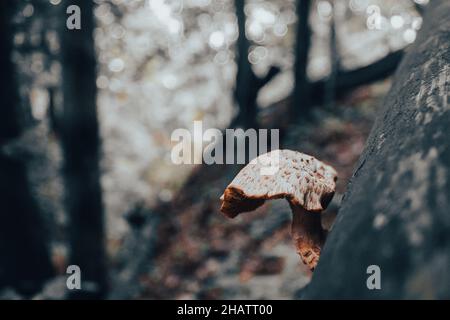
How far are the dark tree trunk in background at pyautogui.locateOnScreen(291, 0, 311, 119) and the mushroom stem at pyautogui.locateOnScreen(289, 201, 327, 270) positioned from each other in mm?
8135

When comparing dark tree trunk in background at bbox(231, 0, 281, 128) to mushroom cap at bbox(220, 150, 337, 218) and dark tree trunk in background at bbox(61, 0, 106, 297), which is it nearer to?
dark tree trunk in background at bbox(61, 0, 106, 297)

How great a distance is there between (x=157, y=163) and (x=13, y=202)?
11.6 meters

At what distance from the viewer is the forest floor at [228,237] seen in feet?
17.2

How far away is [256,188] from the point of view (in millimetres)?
1349

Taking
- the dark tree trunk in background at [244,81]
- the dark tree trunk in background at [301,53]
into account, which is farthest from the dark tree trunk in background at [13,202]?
the dark tree trunk in background at [301,53]

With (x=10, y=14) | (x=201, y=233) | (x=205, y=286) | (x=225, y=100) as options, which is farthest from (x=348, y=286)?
(x=225, y=100)

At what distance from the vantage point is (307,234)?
Result: 151 centimetres

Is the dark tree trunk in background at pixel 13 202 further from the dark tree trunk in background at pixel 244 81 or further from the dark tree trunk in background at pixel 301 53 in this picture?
the dark tree trunk in background at pixel 301 53

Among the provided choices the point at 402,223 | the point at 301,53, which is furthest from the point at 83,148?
the point at 301,53

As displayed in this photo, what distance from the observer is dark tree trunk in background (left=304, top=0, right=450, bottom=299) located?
25.3 inches

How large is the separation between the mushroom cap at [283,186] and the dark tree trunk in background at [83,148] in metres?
3.89

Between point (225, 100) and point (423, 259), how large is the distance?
72.7ft

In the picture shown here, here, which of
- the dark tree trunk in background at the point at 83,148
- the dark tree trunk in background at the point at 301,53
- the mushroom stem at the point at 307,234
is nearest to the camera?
the mushroom stem at the point at 307,234

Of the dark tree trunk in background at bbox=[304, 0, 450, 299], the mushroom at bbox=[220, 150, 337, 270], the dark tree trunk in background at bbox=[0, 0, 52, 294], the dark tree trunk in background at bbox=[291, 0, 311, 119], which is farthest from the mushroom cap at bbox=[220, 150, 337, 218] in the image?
the dark tree trunk in background at bbox=[291, 0, 311, 119]
